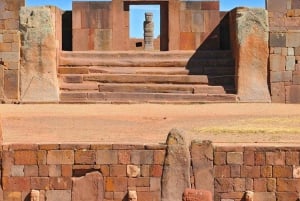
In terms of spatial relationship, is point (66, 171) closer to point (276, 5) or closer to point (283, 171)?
point (283, 171)

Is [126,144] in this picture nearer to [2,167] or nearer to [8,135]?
[2,167]

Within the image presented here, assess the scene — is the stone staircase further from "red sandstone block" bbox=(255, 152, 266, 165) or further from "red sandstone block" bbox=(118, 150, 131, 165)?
"red sandstone block" bbox=(255, 152, 266, 165)

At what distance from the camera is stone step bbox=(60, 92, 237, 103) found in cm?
1514

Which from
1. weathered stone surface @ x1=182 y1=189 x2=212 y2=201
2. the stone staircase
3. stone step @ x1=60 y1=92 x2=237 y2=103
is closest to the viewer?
weathered stone surface @ x1=182 y1=189 x2=212 y2=201

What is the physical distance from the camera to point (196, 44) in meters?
18.4

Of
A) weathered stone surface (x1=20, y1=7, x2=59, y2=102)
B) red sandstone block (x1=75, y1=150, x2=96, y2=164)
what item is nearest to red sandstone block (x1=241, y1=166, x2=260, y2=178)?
red sandstone block (x1=75, y1=150, x2=96, y2=164)

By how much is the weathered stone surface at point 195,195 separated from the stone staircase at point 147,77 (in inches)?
280

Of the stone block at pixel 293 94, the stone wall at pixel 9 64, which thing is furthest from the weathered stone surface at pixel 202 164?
the stone wall at pixel 9 64

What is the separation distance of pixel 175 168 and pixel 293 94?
7.98m

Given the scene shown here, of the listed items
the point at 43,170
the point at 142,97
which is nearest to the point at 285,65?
the point at 142,97

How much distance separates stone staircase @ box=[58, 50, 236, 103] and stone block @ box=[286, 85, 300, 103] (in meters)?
1.40

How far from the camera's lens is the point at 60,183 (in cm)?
892

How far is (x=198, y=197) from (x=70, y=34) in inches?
473

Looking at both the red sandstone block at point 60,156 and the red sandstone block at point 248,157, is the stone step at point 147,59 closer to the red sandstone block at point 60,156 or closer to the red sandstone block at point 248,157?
the red sandstone block at point 60,156
